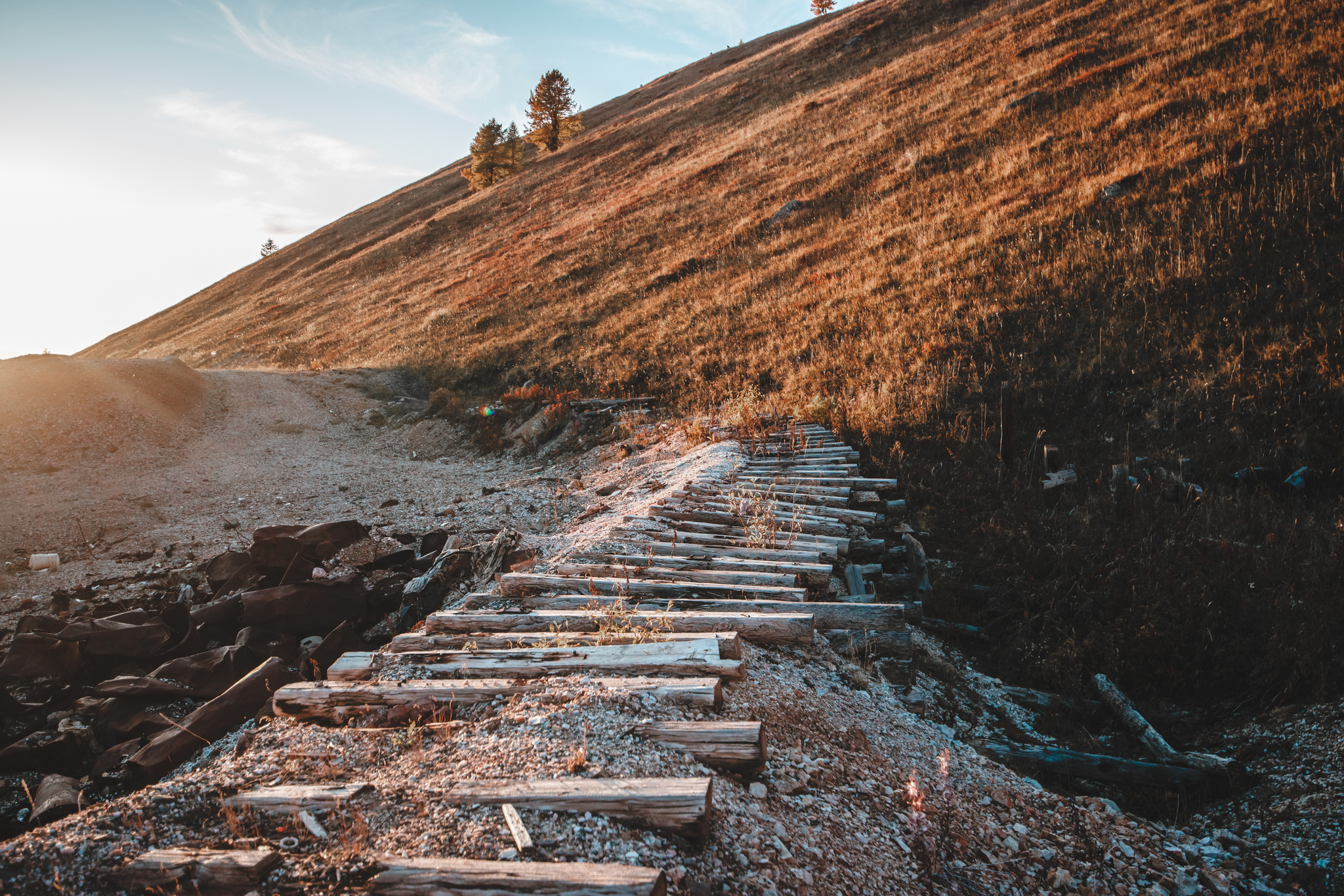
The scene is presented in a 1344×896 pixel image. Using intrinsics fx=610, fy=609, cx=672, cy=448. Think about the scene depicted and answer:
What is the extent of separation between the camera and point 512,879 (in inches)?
82.2

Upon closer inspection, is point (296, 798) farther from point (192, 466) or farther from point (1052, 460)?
point (192, 466)

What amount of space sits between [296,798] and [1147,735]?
17.0ft

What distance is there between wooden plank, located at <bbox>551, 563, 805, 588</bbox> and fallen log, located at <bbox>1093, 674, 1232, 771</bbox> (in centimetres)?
242

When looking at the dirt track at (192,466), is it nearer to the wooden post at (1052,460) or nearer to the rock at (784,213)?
the wooden post at (1052,460)

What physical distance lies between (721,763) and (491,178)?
5379 cm

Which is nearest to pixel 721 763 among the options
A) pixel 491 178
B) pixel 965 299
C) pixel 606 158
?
pixel 965 299

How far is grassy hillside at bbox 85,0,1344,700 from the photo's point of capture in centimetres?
570

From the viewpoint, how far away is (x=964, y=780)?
142 inches

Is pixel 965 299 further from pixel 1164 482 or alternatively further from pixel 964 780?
pixel 964 780

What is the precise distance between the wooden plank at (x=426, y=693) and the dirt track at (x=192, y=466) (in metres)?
5.47

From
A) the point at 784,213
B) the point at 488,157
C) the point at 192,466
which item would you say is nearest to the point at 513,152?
the point at 488,157

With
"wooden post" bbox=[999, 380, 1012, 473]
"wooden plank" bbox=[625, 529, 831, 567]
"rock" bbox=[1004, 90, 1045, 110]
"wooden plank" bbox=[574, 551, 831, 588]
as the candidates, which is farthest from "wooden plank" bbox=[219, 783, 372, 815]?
"rock" bbox=[1004, 90, 1045, 110]

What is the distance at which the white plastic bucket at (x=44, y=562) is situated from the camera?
8805 mm

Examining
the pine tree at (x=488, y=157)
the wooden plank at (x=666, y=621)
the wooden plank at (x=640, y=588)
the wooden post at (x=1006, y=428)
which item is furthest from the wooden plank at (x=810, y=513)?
the pine tree at (x=488, y=157)
